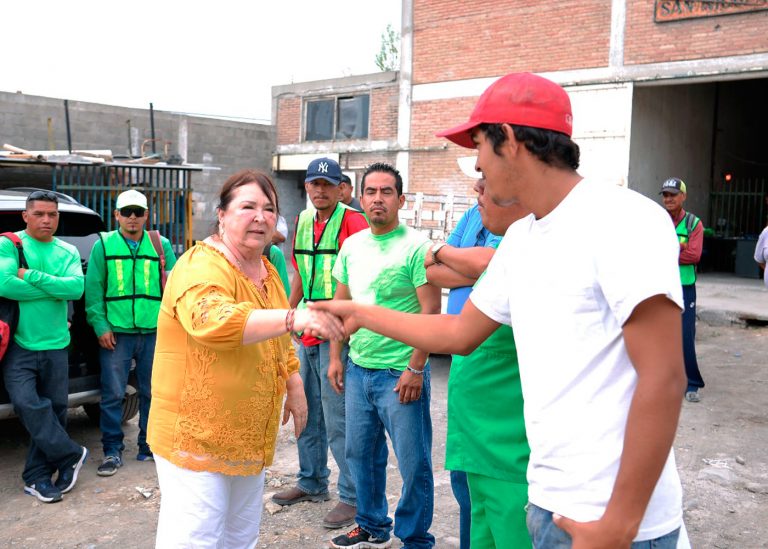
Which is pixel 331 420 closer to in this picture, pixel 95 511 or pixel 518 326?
pixel 95 511

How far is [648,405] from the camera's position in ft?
4.71

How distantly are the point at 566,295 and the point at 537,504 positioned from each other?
0.54 metres

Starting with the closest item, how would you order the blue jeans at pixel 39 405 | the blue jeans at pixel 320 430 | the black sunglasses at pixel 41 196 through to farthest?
the blue jeans at pixel 320 430 → the blue jeans at pixel 39 405 → the black sunglasses at pixel 41 196

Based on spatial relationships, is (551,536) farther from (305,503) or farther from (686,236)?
(686,236)

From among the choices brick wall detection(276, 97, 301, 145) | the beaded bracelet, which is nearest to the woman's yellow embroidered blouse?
the beaded bracelet

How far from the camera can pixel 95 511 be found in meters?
4.48

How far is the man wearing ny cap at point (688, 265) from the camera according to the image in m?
7.07

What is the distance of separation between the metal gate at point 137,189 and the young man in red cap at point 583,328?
10.3m

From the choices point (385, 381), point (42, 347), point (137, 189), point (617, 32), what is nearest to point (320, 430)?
point (385, 381)

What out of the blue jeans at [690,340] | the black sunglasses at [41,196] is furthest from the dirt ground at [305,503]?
the black sunglasses at [41,196]

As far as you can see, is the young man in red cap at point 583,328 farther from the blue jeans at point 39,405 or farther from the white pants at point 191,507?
the blue jeans at point 39,405

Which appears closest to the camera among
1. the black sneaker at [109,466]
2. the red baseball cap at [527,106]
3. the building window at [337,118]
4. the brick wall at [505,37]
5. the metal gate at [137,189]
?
the red baseball cap at [527,106]

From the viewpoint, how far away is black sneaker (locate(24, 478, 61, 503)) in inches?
181

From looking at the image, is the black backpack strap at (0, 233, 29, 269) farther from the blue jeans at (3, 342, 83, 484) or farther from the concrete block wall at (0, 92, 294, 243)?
the concrete block wall at (0, 92, 294, 243)
